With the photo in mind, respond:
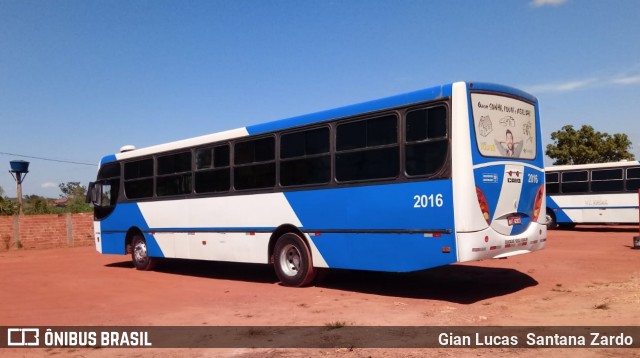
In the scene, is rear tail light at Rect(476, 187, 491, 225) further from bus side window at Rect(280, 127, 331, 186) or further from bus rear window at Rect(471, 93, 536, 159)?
bus side window at Rect(280, 127, 331, 186)

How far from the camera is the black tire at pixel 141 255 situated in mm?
14820

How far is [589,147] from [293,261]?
3931 centimetres

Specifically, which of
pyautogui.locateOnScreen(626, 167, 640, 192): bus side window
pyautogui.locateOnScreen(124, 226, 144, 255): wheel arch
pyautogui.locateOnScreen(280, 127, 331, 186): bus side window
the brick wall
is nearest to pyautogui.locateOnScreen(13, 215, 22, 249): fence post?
the brick wall

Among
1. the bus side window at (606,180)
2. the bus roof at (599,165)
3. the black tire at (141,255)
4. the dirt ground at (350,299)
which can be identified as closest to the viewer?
the dirt ground at (350,299)

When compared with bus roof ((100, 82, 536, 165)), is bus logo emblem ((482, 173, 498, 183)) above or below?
below

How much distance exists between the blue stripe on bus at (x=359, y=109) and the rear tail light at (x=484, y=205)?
59.1 inches

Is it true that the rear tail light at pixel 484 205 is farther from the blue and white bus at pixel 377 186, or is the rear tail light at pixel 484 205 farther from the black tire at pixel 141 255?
the black tire at pixel 141 255

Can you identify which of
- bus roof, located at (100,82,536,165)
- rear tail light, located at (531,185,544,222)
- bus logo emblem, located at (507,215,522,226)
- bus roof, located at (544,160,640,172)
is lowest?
bus logo emblem, located at (507,215,522,226)

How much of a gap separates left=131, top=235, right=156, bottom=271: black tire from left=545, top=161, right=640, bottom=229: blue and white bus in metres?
18.2

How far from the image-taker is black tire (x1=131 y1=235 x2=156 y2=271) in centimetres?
1482

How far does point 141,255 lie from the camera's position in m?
15.0

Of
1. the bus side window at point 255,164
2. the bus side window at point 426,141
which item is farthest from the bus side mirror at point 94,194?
the bus side window at point 426,141

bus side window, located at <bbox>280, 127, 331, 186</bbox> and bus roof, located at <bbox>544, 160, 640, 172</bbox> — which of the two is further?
bus roof, located at <bbox>544, 160, 640, 172</bbox>

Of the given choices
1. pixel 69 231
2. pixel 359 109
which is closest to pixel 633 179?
pixel 359 109
